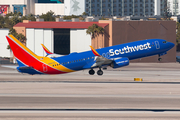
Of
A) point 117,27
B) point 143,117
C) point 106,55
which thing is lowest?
point 143,117

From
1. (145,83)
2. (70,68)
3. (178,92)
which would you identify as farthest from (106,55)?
(178,92)

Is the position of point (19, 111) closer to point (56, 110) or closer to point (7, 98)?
point (56, 110)

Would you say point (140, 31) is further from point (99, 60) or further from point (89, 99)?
point (89, 99)

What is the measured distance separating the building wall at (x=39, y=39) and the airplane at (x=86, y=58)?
45.5m

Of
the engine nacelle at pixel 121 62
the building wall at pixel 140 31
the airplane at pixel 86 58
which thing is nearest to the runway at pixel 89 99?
the airplane at pixel 86 58

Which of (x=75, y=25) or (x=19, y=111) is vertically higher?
(x=75, y=25)

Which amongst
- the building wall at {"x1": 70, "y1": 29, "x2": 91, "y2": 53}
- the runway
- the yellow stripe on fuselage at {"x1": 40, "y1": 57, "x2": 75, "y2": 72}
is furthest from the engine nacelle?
the building wall at {"x1": 70, "y1": 29, "x2": 91, "y2": 53}

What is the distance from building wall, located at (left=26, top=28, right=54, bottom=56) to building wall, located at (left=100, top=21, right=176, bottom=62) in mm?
19258

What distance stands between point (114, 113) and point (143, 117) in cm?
300

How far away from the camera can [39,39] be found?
111 metres

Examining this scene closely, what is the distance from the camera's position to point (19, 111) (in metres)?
34.1

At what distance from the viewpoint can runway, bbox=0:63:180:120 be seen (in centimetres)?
3297

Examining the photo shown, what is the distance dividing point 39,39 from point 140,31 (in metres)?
31.9

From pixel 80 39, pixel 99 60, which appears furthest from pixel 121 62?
pixel 80 39
